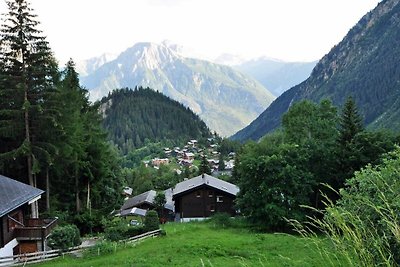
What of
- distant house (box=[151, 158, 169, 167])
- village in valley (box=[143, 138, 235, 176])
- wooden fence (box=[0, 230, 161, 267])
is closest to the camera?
wooden fence (box=[0, 230, 161, 267])

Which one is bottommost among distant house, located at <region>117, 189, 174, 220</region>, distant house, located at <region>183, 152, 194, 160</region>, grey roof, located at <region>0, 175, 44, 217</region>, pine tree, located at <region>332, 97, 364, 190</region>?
distant house, located at <region>117, 189, 174, 220</region>

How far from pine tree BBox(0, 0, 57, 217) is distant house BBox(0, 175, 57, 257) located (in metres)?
2.31

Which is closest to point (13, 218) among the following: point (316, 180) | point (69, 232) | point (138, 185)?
point (69, 232)

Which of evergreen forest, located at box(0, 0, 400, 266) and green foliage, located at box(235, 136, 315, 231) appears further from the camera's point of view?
green foliage, located at box(235, 136, 315, 231)

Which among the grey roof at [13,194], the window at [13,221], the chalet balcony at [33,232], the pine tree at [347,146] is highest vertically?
the pine tree at [347,146]

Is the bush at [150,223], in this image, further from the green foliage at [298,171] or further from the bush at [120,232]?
the green foliage at [298,171]

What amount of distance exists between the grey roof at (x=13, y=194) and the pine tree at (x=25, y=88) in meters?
1.81

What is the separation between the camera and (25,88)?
29625mm

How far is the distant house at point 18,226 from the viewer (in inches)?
997

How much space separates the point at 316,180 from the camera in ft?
132

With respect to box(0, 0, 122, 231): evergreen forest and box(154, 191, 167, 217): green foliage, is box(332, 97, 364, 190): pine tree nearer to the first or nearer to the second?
box(0, 0, 122, 231): evergreen forest

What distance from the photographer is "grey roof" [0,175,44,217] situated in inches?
973

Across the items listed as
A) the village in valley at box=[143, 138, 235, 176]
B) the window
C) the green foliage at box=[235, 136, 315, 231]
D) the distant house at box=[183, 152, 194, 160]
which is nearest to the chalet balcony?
the window

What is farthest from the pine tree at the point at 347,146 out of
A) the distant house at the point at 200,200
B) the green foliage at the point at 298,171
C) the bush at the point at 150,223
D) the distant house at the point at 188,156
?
the distant house at the point at 188,156
